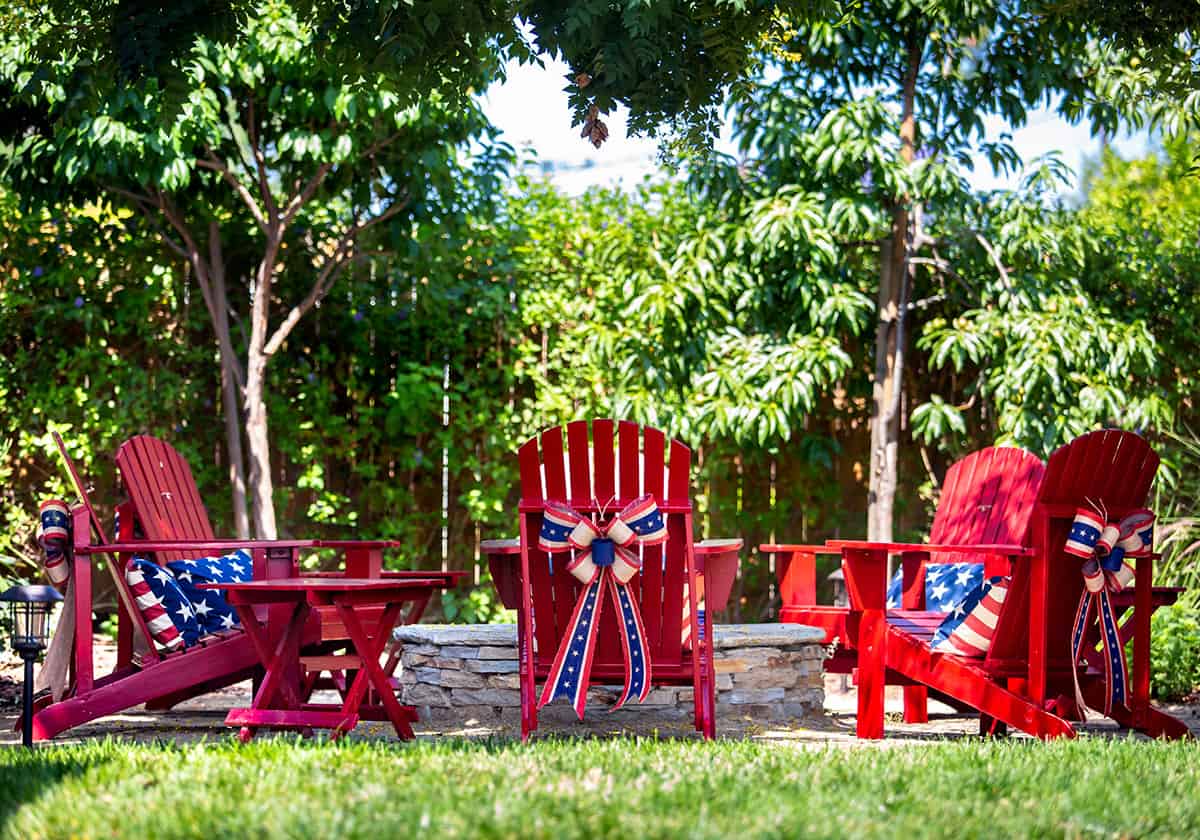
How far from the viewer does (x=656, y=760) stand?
10.4ft

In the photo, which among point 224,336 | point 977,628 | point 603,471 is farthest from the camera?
point 224,336

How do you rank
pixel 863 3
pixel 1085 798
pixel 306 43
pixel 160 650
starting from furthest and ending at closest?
pixel 863 3, pixel 306 43, pixel 160 650, pixel 1085 798

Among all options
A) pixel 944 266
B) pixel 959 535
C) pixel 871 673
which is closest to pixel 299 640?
pixel 871 673

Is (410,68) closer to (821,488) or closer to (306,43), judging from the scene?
(306,43)

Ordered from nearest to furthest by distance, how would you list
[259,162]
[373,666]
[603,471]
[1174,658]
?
1. [373,666]
2. [603,471]
3. [1174,658]
4. [259,162]

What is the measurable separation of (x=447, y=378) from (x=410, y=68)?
375cm

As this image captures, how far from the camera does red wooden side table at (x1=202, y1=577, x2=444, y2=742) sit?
389 centimetres

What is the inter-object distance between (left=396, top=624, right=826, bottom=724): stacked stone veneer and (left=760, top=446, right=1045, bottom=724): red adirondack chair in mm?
136

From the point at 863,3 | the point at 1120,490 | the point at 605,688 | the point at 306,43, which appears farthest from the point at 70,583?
the point at 863,3

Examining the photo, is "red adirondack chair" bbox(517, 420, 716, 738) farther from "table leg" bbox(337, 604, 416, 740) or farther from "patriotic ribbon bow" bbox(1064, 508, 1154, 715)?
"patriotic ribbon bow" bbox(1064, 508, 1154, 715)

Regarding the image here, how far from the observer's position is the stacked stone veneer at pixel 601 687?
470cm

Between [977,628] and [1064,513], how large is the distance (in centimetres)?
47

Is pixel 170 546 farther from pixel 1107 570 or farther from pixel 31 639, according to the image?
pixel 1107 570

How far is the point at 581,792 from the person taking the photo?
8.76ft
